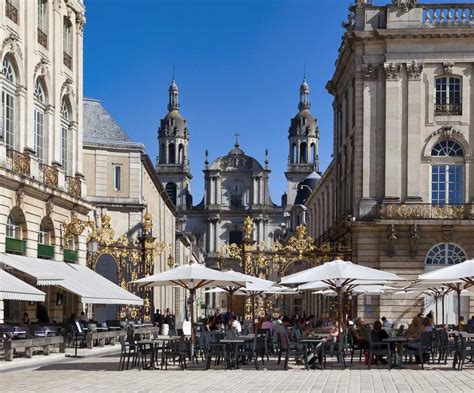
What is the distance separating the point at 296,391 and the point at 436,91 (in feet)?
105

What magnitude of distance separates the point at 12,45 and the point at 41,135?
4.98 m

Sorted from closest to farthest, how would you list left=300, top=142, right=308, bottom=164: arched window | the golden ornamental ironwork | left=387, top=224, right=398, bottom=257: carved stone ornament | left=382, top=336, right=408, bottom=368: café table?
left=382, top=336, right=408, bottom=368: café table < the golden ornamental ironwork < left=387, top=224, right=398, bottom=257: carved stone ornament < left=300, top=142, right=308, bottom=164: arched window

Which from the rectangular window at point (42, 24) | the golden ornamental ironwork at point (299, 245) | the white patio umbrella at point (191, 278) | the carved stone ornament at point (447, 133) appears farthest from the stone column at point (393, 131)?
the white patio umbrella at point (191, 278)

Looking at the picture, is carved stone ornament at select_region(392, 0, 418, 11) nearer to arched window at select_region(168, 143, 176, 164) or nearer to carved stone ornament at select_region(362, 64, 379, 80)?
carved stone ornament at select_region(362, 64, 379, 80)

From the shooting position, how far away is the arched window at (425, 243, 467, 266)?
4769 cm

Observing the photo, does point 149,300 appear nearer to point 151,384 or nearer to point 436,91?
point 436,91

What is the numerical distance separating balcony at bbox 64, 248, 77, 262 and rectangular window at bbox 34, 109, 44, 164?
4.34 meters

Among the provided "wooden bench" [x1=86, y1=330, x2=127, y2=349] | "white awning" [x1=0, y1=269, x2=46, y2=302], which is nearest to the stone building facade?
"wooden bench" [x1=86, y1=330, x2=127, y2=349]

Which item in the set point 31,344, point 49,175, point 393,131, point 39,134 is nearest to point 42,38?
point 39,134

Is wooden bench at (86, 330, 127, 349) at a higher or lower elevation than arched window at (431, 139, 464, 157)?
lower

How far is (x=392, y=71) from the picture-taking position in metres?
49.1

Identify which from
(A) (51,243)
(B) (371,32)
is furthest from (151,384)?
(B) (371,32)

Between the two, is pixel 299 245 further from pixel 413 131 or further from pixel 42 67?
pixel 42 67

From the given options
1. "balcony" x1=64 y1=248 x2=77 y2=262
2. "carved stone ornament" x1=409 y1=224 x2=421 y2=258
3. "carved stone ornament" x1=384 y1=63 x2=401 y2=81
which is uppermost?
"carved stone ornament" x1=384 y1=63 x2=401 y2=81
